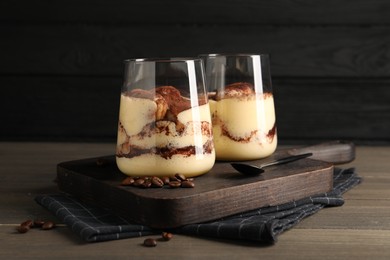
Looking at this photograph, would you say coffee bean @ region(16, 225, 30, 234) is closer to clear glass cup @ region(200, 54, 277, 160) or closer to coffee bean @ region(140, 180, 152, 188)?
coffee bean @ region(140, 180, 152, 188)

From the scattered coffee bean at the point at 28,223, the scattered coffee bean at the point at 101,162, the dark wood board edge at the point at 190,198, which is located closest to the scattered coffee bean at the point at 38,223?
the scattered coffee bean at the point at 28,223

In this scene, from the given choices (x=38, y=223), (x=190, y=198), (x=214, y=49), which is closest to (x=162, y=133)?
(x=190, y=198)

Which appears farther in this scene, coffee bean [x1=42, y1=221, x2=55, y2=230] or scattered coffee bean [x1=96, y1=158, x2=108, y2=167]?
scattered coffee bean [x1=96, y1=158, x2=108, y2=167]

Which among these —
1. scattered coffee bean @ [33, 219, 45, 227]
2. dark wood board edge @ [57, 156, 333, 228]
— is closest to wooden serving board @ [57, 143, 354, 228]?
dark wood board edge @ [57, 156, 333, 228]

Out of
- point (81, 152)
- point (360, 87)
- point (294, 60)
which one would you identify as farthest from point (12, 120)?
point (360, 87)

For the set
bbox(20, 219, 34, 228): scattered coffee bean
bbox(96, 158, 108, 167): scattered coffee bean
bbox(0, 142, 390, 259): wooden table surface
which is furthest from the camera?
bbox(96, 158, 108, 167): scattered coffee bean

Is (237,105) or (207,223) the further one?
(237,105)

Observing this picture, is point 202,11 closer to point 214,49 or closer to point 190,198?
point 214,49
